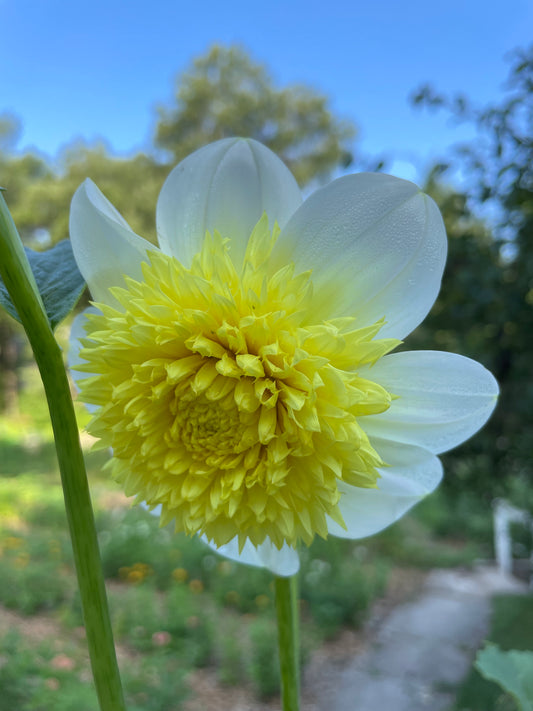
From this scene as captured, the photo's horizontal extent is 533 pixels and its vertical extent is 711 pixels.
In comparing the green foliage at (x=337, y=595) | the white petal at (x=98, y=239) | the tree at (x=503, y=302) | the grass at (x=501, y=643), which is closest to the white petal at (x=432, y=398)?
the white petal at (x=98, y=239)

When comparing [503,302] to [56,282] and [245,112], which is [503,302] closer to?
[56,282]

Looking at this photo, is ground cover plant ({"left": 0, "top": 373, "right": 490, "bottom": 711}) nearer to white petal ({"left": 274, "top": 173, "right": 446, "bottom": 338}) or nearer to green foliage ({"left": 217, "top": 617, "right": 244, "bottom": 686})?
green foliage ({"left": 217, "top": 617, "right": 244, "bottom": 686})

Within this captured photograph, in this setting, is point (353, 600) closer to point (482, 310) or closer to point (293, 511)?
point (482, 310)

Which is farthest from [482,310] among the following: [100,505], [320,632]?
[100,505]

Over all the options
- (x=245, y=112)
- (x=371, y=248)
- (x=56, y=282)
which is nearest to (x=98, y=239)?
(x=56, y=282)

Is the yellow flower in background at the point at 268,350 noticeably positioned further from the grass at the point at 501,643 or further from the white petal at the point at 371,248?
the grass at the point at 501,643

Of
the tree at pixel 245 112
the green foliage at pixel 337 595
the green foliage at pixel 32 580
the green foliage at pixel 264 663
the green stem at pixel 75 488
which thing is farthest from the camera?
the tree at pixel 245 112

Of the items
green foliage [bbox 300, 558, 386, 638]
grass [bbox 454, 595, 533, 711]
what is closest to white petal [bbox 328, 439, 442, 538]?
grass [bbox 454, 595, 533, 711]
